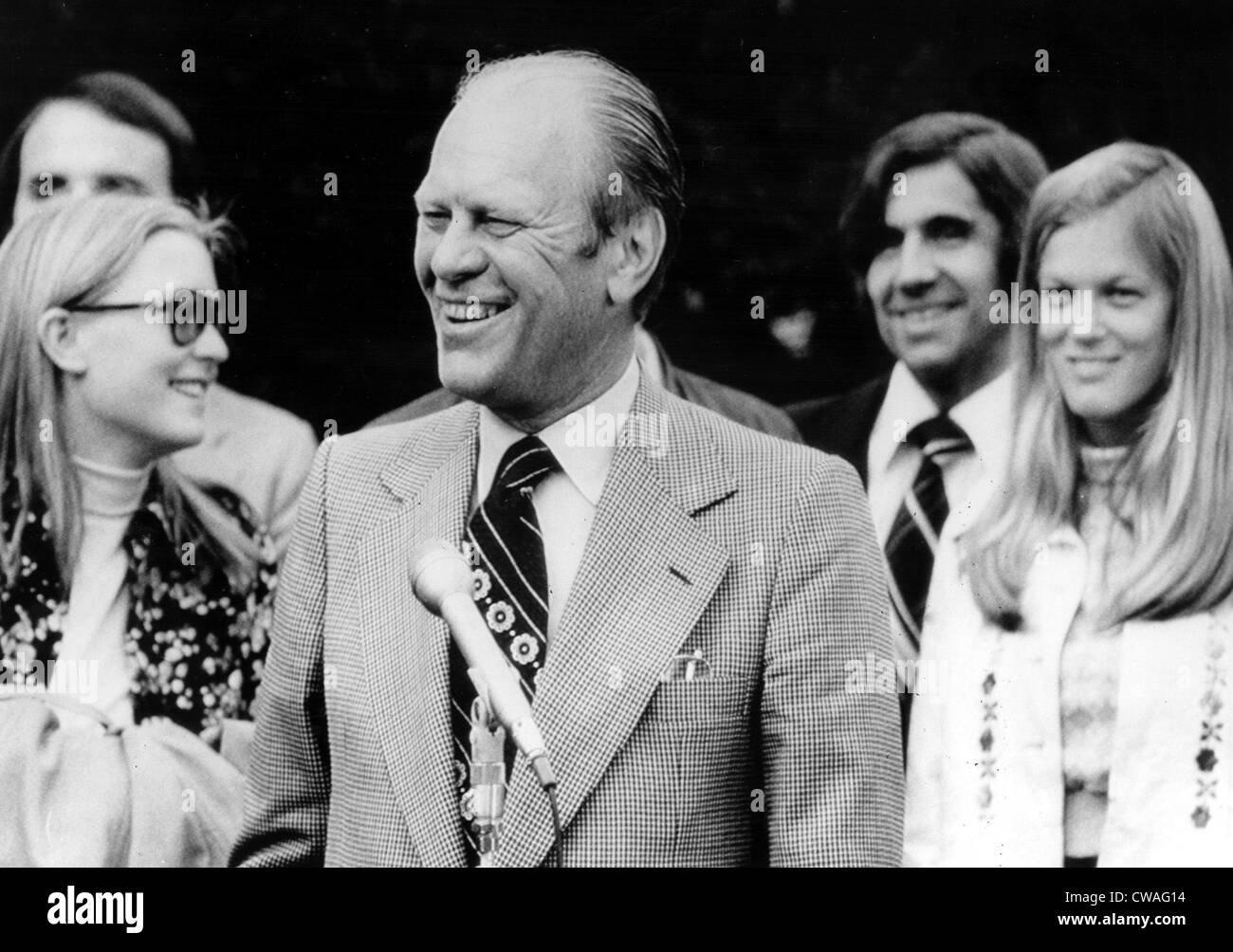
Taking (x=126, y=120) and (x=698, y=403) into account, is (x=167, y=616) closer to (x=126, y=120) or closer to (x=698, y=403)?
(x=126, y=120)

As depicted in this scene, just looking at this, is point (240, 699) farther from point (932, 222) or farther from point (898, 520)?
point (932, 222)

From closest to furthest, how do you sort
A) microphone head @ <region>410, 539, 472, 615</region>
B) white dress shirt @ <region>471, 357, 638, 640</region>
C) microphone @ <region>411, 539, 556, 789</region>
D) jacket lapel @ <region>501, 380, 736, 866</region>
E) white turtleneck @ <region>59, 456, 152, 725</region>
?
microphone @ <region>411, 539, 556, 789</region> < microphone head @ <region>410, 539, 472, 615</region> < jacket lapel @ <region>501, 380, 736, 866</region> < white dress shirt @ <region>471, 357, 638, 640</region> < white turtleneck @ <region>59, 456, 152, 725</region>

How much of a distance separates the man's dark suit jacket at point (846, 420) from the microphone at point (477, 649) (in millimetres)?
842

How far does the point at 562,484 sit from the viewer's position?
378 cm

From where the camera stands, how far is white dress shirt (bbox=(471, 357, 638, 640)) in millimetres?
3732

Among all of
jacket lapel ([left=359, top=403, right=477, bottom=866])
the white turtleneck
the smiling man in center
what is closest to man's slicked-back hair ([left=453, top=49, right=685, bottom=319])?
the smiling man in center

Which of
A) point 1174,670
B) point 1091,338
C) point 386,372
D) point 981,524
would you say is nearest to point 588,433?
point 386,372

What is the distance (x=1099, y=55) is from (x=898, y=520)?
1115mm

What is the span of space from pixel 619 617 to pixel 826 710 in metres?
0.45

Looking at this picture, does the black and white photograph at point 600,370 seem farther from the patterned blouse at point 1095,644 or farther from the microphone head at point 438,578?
the microphone head at point 438,578

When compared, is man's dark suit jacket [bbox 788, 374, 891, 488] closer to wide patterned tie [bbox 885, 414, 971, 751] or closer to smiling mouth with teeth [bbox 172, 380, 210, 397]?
wide patterned tie [bbox 885, 414, 971, 751]

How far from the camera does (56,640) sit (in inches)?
152

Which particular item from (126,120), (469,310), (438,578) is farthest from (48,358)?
(438,578)

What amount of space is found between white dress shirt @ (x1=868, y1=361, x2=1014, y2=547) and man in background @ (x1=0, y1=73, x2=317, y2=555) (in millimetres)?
1222
